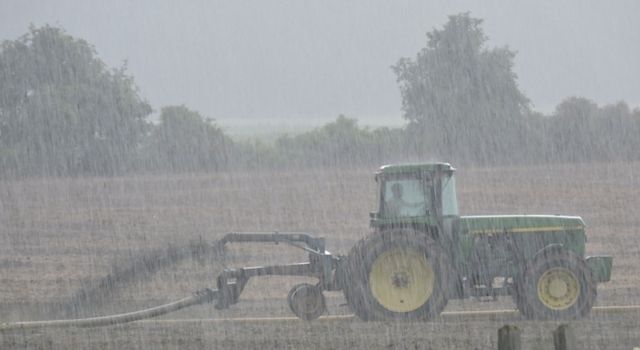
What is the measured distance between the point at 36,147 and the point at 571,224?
28734 millimetres

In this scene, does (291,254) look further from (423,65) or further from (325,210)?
(423,65)

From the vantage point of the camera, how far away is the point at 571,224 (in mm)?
13094

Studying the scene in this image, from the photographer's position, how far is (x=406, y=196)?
12922mm

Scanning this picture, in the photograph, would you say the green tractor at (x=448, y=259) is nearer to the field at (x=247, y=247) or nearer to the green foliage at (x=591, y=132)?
the field at (x=247, y=247)

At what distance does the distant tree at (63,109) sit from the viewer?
37.9m

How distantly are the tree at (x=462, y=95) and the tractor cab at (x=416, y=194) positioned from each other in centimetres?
2331

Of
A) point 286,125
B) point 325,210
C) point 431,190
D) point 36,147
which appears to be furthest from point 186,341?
point 286,125

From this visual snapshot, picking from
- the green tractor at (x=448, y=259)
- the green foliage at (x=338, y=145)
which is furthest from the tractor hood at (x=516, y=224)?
the green foliage at (x=338, y=145)

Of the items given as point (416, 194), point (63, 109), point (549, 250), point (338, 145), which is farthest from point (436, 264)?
point (63, 109)

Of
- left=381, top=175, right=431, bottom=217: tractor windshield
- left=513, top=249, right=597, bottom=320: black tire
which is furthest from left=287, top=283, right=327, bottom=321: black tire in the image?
left=513, top=249, right=597, bottom=320: black tire

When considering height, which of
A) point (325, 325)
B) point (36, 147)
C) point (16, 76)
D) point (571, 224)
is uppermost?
point (16, 76)

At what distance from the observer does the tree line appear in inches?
1458

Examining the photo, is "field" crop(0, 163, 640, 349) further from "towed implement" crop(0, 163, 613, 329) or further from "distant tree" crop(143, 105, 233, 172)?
"distant tree" crop(143, 105, 233, 172)

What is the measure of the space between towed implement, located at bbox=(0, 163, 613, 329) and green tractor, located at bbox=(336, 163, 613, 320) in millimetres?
11
